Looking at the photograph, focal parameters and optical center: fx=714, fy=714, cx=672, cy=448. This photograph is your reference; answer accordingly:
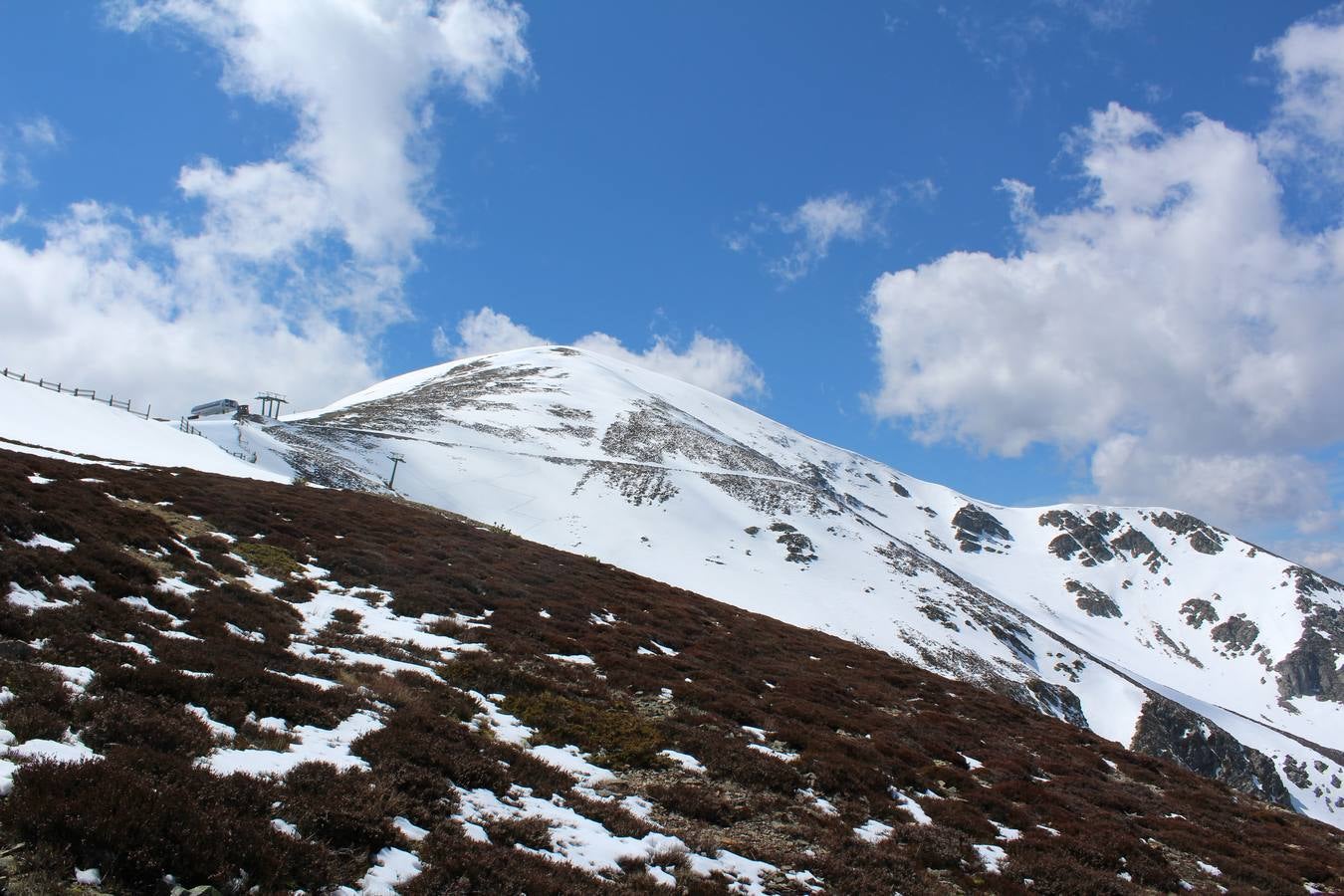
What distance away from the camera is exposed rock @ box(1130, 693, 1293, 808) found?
292ft

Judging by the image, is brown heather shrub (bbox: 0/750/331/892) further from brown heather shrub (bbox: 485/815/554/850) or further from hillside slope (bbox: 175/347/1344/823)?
hillside slope (bbox: 175/347/1344/823)

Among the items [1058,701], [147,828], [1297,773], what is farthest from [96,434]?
[1297,773]

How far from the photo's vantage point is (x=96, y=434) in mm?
41562

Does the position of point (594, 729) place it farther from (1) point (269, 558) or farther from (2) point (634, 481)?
(2) point (634, 481)

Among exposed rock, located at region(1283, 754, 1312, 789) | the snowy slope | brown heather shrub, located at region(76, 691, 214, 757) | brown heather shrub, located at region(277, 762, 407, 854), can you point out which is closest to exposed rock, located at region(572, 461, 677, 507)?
the snowy slope

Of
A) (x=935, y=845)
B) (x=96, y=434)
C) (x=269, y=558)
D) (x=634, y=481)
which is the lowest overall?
(x=935, y=845)

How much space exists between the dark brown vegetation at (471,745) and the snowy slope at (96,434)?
13.5m

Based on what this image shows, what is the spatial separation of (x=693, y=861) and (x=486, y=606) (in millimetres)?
14650

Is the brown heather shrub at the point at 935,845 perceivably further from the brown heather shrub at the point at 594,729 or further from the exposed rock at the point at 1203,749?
the exposed rock at the point at 1203,749

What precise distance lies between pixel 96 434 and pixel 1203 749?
12169 centimetres

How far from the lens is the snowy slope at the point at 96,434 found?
122ft

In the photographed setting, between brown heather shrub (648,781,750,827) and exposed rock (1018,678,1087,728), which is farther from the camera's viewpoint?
exposed rock (1018,678,1087,728)

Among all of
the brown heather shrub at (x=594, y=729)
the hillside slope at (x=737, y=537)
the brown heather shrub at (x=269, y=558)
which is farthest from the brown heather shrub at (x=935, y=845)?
the hillside slope at (x=737, y=537)

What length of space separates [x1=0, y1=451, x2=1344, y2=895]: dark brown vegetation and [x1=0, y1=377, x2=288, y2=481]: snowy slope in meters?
13.5
